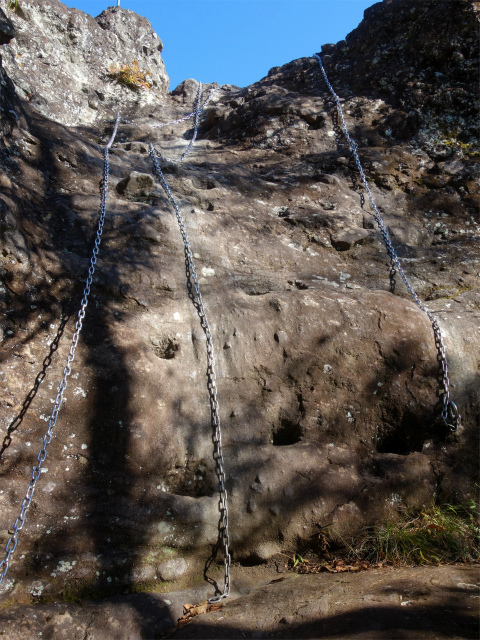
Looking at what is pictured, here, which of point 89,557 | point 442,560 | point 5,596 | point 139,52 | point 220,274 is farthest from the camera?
point 139,52

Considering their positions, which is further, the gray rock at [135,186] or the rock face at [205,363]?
the gray rock at [135,186]

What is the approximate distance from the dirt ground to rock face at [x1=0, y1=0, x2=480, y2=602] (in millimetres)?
171

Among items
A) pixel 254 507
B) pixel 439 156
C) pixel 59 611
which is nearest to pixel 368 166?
pixel 439 156

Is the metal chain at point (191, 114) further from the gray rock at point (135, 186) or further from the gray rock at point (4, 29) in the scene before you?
the gray rock at point (135, 186)

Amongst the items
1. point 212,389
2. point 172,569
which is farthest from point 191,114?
point 172,569

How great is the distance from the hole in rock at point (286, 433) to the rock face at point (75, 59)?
6.95 meters

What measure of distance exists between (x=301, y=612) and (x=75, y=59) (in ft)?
35.8

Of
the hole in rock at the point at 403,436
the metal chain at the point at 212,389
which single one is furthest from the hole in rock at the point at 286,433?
the hole in rock at the point at 403,436

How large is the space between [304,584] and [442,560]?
0.92 m

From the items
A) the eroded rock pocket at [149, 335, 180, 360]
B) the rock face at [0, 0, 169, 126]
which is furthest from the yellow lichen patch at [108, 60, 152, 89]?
the eroded rock pocket at [149, 335, 180, 360]

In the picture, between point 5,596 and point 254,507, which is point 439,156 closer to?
point 254,507

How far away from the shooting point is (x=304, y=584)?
257 cm

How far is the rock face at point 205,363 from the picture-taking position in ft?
8.98

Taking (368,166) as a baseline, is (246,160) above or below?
above
